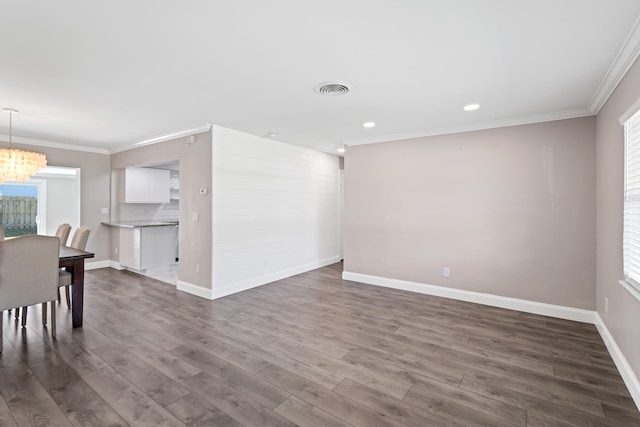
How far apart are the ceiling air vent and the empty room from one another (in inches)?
1.2

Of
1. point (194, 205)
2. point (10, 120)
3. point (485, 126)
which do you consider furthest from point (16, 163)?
point (485, 126)

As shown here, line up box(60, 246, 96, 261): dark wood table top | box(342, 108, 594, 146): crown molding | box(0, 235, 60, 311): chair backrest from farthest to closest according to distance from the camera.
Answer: box(342, 108, 594, 146): crown molding < box(60, 246, 96, 261): dark wood table top < box(0, 235, 60, 311): chair backrest

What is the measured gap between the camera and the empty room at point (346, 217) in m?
1.95

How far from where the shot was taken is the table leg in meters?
3.25

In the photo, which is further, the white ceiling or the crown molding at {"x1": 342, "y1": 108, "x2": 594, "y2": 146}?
the crown molding at {"x1": 342, "y1": 108, "x2": 594, "y2": 146}

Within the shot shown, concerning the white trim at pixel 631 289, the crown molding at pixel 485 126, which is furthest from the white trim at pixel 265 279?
the white trim at pixel 631 289

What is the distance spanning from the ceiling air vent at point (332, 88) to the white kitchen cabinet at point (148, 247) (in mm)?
4397

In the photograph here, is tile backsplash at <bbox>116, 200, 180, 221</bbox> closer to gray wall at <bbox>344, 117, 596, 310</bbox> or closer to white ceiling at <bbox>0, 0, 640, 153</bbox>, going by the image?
white ceiling at <bbox>0, 0, 640, 153</bbox>

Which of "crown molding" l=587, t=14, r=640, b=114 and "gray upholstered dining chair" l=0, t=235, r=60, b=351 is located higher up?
"crown molding" l=587, t=14, r=640, b=114

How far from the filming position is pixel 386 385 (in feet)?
7.40

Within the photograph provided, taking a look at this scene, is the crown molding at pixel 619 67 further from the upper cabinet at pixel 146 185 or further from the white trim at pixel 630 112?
the upper cabinet at pixel 146 185

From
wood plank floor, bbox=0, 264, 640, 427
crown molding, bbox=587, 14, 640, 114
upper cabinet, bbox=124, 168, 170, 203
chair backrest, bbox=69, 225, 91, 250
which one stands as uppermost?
crown molding, bbox=587, 14, 640, 114

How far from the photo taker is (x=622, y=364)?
240 centimetres

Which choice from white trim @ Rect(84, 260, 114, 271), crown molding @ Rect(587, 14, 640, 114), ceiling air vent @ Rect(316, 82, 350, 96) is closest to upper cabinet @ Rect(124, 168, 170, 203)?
white trim @ Rect(84, 260, 114, 271)
